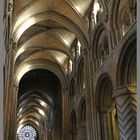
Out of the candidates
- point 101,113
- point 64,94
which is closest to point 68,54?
point 64,94

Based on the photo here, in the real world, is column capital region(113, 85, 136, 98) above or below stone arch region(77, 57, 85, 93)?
below

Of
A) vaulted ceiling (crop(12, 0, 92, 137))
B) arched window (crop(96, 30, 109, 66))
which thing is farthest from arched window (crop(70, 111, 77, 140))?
arched window (crop(96, 30, 109, 66))

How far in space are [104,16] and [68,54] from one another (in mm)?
8379

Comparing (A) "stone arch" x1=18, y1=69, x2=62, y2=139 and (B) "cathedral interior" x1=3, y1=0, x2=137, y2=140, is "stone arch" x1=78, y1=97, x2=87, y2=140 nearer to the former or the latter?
(B) "cathedral interior" x1=3, y1=0, x2=137, y2=140

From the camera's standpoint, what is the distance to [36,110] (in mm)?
41531

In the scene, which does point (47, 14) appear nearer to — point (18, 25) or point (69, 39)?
point (18, 25)

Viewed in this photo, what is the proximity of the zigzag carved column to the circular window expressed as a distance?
38.3 m

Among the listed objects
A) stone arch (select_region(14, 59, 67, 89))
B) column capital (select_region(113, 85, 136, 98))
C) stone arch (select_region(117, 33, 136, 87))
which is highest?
stone arch (select_region(14, 59, 67, 89))

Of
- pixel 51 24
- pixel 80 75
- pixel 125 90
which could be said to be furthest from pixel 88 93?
pixel 51 24

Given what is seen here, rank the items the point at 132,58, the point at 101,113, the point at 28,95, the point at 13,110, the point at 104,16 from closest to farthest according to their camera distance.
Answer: the point at 132,58 < the point at 104,16 < the point at 101,113 < the point at 13,110 < the point at 28,95

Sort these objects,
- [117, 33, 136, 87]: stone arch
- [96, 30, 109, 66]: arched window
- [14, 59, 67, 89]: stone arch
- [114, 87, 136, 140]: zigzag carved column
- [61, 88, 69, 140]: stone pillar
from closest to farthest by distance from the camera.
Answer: [114, 87, 136, 140]: zigzag carved column < [117, 33, 136, 87]: stone arch < [96, 30, 109, 66]: arched window < [61, 88, 69, 140]: stone pillar < [14, 59, 67, 89]: stone arch

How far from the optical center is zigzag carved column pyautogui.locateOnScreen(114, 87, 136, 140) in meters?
10.9

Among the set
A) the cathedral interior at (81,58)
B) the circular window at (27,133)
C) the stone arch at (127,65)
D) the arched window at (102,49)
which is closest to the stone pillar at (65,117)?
the cathedral interior at (81,58)

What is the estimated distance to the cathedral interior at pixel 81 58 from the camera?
11.6 metres
